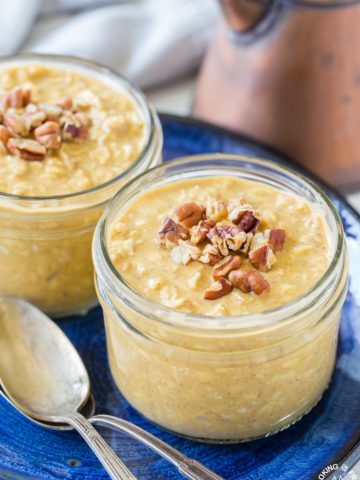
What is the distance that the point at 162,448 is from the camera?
1.72 m

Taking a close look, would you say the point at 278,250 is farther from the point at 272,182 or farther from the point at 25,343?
the point at 25,343

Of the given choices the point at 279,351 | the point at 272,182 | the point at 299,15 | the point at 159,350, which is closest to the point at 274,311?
the point at 279,351

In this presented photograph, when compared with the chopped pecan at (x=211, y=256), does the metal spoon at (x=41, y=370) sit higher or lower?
→ lower

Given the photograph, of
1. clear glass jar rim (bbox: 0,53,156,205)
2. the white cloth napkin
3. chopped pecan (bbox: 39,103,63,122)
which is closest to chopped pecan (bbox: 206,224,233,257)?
clear glass jar rim (bbox: 0,53,156,205)

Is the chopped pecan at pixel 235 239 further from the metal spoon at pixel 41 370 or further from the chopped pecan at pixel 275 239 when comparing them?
the metal spoon at pixel 41 370

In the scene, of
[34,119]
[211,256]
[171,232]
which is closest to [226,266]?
[211,256]

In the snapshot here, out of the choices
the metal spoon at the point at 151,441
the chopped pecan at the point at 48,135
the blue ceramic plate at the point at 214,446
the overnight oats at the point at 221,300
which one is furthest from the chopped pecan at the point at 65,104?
the metal spoon at the point at 151,441

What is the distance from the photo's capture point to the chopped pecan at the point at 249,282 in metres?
1.66

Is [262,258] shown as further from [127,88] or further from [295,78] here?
[295,78]

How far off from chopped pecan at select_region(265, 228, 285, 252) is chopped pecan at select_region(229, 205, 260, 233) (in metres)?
0.04

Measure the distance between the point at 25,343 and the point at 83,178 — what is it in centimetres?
39

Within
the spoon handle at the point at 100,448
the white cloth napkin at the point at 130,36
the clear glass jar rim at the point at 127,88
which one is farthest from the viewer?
the white cloth napkin at the point at 130,36

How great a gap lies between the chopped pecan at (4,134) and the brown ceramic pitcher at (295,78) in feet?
2.50

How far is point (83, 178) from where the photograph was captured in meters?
2.00
